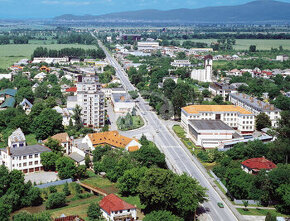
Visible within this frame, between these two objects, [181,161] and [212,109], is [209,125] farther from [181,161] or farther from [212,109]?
[181,161]

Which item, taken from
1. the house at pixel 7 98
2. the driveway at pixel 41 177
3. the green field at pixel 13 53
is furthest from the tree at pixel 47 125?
the green field at pixel 13 53

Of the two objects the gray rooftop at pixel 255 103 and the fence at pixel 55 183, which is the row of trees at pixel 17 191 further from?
the gray rooftop at pixel 255 103

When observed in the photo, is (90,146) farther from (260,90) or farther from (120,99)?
(260,90)

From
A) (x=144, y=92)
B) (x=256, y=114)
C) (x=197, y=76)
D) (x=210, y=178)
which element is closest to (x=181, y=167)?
(x=210, y=178)

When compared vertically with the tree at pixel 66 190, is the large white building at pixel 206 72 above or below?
above

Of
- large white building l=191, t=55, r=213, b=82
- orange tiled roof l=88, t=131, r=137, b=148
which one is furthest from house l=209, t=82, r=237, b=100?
orange tiled roof l=88, t=131, r=137, b=148
